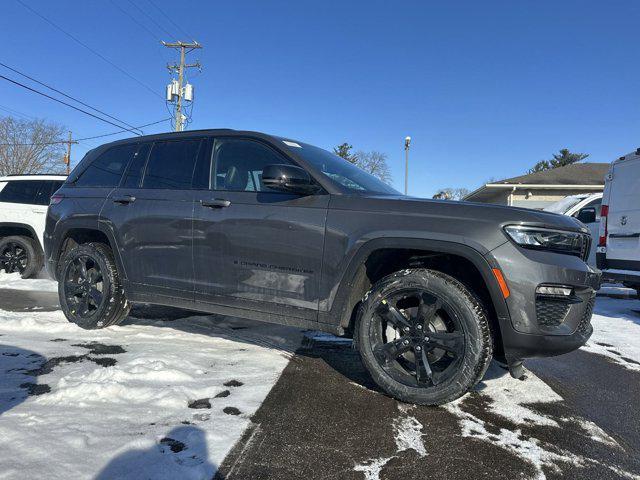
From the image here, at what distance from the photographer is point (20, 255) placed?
8.23 meters

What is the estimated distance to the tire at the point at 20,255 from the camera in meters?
8.15

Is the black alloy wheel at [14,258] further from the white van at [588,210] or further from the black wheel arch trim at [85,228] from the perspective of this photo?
the white van at [588,210]

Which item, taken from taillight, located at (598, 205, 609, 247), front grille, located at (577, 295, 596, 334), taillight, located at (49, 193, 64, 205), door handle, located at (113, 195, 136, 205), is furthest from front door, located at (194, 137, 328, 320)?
taillight, located at (598, 205, 609, 247)

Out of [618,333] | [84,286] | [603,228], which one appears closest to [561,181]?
[603,228]

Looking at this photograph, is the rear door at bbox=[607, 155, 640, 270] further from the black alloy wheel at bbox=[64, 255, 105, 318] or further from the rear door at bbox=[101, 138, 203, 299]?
the black alloy wheel at bbox=[64, 255, 105, 318]

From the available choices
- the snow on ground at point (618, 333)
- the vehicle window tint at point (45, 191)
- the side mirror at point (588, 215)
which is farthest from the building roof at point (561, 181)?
the vehicle window tint at point (45, 191)

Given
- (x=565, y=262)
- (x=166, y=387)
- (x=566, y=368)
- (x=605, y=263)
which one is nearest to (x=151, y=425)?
(x=166, y=387)

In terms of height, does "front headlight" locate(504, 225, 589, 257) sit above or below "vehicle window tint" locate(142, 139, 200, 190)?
below

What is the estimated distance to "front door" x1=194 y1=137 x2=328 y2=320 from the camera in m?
3.19

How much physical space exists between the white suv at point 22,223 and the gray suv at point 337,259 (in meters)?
4.58

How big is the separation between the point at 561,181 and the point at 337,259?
2119cm

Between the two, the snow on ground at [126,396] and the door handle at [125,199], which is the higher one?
the door handle at [125,199]

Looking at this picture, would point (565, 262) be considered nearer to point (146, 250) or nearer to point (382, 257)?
point (382, 257)

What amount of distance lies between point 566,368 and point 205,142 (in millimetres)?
3919
